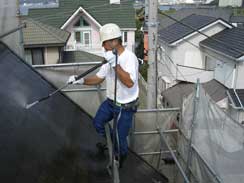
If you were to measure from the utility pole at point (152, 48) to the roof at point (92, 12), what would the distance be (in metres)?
11.3

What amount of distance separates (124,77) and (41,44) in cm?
872

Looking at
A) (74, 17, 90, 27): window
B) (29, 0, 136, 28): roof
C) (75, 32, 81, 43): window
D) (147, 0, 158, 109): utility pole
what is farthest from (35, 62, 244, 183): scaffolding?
(75, 32, 81, 43): window

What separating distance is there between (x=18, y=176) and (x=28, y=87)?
98 cm

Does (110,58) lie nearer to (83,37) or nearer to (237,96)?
(237,96)

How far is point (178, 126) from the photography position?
14.0 feet

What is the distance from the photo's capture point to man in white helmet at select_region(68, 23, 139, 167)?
2500 mm

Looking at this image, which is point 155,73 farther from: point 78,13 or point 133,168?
point 78,13

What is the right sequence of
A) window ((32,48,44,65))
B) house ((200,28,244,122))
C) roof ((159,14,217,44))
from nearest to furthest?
house ((200,28,244,122)) < window ((32,48,44,65)) < roof ((159,14,217,44))

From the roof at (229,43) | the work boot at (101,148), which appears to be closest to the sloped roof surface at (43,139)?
the work boot at (101,148)

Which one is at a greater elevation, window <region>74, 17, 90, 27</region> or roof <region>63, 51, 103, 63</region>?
window <region>74, 17, 90, 27</region>

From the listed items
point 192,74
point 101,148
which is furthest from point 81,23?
point 101,148

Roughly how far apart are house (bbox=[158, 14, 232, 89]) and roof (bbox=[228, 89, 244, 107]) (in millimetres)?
2302

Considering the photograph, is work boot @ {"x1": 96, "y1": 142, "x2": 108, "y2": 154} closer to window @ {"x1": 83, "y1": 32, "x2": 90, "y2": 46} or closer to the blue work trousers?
the blue work trousers

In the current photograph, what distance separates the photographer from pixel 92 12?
52.6 feet
